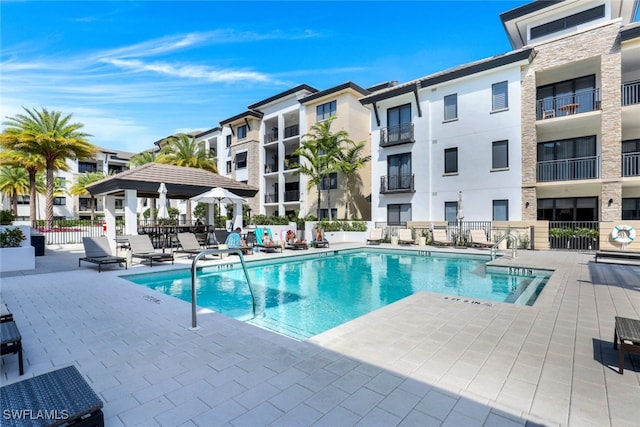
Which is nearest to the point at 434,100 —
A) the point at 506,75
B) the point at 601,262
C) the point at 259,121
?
the point at 506,75

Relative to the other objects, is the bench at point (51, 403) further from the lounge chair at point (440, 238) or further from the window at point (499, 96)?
the window at point (499, 96)

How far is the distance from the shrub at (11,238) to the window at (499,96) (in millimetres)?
22759

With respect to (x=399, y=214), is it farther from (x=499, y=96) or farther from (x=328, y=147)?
(x=499, y=96)

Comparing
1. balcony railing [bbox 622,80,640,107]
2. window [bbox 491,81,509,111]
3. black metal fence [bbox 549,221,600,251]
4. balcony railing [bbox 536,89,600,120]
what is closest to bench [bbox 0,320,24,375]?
black metal fence [bbox 549,221,600,251]

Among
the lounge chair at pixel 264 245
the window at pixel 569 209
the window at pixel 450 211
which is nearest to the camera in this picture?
the lounge chair at pixel 264 245

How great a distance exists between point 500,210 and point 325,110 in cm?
1554

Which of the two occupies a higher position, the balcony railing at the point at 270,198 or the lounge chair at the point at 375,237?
the balcony railing at the point at 270,198

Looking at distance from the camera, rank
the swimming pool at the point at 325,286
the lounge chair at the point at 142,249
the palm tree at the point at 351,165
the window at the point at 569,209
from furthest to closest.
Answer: the palm tree at the point at 351,165
the window at the point at 569,209
the lounge chair at the point at 142,249
the swimming pool at the point at 325,286

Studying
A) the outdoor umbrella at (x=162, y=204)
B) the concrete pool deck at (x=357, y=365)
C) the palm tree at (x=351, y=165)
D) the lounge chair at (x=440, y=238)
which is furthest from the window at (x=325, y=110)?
the concrete pool deck at (x=357, y=365)

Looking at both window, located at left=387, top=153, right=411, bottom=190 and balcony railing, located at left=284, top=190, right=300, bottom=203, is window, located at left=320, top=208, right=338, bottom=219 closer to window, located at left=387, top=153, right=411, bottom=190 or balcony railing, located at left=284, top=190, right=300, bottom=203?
balcony railing, located at left=284, top=190, right=300, bottom=203

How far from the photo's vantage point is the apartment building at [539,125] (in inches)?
612

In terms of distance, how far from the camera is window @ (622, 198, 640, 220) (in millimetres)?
16766

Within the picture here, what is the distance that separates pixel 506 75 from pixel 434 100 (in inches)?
164

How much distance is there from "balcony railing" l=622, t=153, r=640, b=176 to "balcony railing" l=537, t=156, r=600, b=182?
1301mm
